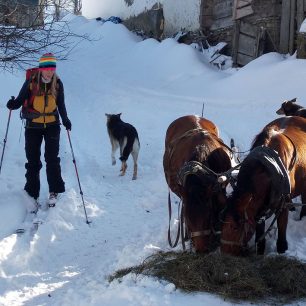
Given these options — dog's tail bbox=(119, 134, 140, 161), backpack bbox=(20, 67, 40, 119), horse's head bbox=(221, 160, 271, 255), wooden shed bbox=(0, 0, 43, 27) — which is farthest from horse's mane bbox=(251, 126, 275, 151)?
dog's tail bbox=(119, 134, 140, 161)

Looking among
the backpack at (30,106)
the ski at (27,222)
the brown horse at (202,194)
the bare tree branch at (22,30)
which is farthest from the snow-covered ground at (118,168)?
the bare tree branch at (22,30)

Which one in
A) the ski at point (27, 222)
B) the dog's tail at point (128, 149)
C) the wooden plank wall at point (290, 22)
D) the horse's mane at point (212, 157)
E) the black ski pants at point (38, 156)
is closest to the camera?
the horse's mane at point (212, 157)

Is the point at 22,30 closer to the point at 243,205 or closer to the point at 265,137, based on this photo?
the point at 265,137

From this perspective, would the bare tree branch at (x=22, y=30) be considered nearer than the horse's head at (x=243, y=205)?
No

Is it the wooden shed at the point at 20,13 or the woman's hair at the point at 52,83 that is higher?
the wooden shed at the point at 20,13

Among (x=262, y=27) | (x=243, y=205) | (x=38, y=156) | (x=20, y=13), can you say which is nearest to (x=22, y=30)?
(x=20, y=13)

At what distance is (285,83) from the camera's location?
13.0 meters

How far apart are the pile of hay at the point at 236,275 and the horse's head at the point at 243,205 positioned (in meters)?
0.17

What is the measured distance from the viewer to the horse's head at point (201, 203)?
14.9 feet

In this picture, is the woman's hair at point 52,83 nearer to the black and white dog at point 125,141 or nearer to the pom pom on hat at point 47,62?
the pom pom on hat at point 47,62

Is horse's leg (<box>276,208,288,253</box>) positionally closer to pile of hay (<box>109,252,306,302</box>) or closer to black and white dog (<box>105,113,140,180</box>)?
pile of hay (<box>109,252,306,302</box>)

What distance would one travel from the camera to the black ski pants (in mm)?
7176

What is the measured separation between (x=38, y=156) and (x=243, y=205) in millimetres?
3802

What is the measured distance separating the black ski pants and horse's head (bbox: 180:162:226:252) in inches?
122
